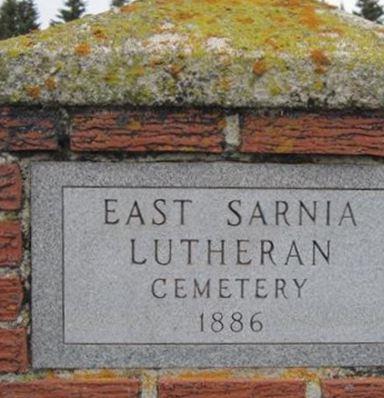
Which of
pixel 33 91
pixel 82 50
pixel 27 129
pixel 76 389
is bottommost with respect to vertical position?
pixel 76 389

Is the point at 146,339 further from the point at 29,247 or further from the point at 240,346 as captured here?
the point at 29,247

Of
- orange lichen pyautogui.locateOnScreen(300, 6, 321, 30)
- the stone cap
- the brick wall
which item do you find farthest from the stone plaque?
orange lichen pyautogui.locateOnScreen(300, 6, 321, 30)

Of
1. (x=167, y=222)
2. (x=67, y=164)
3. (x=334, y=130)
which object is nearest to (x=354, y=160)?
(x=334, y=130)

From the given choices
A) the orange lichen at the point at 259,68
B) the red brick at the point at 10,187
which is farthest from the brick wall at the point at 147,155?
the orange lichen at the point at 259,68

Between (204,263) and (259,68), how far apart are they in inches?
22.9

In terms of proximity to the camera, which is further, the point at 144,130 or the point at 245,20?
the point at 245,20

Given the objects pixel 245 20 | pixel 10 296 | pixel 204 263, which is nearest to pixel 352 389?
pixel 204 263

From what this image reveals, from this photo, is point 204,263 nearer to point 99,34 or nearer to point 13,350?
point 13,350

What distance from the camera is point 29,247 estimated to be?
1.89 meters

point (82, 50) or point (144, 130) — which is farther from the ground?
point (82, 50)

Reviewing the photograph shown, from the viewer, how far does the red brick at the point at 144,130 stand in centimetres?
182

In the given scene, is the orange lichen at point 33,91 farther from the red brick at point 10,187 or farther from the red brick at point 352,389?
the red brick at point 352,389

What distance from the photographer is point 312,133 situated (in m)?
1.84

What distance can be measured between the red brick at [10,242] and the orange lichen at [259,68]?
80cm
